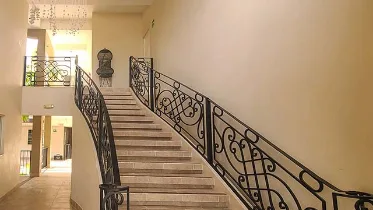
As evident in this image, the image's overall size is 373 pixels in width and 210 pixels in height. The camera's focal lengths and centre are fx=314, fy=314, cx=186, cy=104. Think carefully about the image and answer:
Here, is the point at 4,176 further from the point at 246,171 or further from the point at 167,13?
the point at 246,171

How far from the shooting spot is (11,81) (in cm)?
728

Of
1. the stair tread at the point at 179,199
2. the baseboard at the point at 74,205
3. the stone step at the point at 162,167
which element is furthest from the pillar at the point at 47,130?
the stair tread at the point at 179,199

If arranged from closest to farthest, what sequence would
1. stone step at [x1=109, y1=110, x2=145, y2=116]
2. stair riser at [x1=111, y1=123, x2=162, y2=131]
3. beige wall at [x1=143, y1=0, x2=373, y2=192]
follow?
beige wall at [x1=143, y1=0, x2=373, y2=192]
stair riser at [x1=111, y1=123, x2=162, y2=131]
stone step at [x1=109, y1=110, x2=145, y2=116]

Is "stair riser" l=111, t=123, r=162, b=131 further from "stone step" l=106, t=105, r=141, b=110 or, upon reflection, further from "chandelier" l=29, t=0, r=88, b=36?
"chandelier" l=29, t=0, r=88, b=36

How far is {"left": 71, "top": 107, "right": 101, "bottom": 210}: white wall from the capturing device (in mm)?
5113

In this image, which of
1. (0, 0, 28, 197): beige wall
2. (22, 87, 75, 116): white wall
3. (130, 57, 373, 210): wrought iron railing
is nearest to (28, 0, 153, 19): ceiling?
(0, 0, 28, 197): beige wall

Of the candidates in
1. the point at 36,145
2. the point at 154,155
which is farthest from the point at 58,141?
the point at 154,155

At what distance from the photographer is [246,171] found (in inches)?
138

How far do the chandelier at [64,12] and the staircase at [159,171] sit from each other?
4.47 meters

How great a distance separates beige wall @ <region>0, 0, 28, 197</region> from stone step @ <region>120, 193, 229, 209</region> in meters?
4.69

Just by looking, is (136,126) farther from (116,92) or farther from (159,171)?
(116,92)

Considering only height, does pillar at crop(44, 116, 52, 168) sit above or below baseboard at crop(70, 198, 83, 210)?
above

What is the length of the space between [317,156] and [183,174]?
80.5 inches

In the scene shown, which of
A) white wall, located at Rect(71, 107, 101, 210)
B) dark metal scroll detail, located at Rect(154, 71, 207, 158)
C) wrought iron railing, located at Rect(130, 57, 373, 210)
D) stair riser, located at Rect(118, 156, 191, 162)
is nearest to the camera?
wrought iron railing, located at Rect(130, 57, 373, 210)
